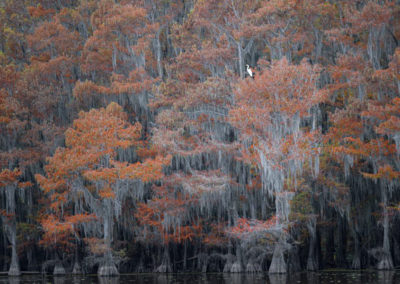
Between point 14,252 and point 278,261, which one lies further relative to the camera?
point 14,252

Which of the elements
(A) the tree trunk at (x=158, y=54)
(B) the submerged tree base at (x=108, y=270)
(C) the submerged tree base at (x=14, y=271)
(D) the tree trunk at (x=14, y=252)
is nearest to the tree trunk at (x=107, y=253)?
(B) the submerged tree base at (x=108, y=270)

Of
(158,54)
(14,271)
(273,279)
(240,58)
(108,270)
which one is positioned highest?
(158,54)

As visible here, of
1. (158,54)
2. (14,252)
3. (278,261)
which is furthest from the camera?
(158,54)

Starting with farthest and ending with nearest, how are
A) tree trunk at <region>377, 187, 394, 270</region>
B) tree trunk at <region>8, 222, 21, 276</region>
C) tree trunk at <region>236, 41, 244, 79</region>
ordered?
tree trunk at <region>8, 222, 21, 276</region>, tree trunk at <region>236, 41, 244, 79</region>, tree trunk at <region>377, 187, 394, 270</region>

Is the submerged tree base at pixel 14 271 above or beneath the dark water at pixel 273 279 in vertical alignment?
beneath

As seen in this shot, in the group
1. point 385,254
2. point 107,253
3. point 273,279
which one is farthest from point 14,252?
point 385,254

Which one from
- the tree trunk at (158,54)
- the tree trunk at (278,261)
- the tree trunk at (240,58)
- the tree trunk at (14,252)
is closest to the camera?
the tree trunk at (278,261)

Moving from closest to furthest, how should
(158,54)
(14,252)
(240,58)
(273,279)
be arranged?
(273,279), (240,58), (14,252), (158,54)

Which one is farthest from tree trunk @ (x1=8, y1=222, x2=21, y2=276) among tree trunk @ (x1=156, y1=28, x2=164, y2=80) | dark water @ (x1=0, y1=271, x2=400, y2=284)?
tree trunk @ (x1=156, y1=28, x2=164, y2=80)

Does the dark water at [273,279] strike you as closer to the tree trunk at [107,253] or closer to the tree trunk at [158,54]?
the tree trunk at [107,253]

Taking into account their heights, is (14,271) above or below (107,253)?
below

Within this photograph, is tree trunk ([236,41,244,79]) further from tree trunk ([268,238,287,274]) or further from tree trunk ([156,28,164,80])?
tree trunk ([268,238,287,274])

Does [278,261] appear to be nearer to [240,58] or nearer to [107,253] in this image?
[107,253]

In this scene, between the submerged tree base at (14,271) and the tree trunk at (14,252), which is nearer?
the submerged tree base at (14,271)
